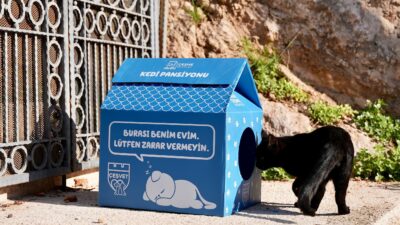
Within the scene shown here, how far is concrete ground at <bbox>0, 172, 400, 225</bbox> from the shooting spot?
498cm

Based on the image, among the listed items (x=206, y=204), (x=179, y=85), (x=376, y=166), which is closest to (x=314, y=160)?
(x=206, y=204)

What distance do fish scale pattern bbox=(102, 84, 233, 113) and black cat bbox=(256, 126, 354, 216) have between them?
70 centimetres

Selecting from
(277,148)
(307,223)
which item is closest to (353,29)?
(277,148)

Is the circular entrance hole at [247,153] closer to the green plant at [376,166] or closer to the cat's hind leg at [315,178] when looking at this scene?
the cat's hind leg at [315,178]

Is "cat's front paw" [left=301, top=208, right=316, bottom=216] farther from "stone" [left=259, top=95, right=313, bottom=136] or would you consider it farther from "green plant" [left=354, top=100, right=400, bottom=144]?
"green plant" [left=354, top=100, right=400, bottom=144]

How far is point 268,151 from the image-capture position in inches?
219

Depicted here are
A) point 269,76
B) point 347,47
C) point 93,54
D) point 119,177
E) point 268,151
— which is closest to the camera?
point 119,177

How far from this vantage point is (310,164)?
5.37 metres

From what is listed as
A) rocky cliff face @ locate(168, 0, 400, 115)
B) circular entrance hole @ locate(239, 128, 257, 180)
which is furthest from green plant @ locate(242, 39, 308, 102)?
circular entrance hole @ locate(239, 128, 257, 180)

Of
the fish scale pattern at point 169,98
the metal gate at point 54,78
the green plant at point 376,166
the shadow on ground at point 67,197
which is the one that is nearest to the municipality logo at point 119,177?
the shadow on ground at point 67,197

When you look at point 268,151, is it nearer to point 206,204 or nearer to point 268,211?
point 268,211

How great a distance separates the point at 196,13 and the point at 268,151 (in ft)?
15.9

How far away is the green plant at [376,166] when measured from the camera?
784 centimetres

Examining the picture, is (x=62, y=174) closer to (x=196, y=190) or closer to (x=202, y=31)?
(x=196, y=190)
